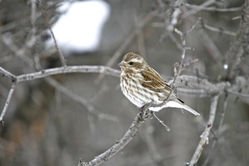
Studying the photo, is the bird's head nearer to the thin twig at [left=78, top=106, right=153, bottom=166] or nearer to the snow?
the thin twig at [left=78, top=106, right=153, bottom=166]

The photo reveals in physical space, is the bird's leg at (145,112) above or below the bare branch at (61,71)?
below

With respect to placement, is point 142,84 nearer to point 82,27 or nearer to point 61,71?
point 61,71

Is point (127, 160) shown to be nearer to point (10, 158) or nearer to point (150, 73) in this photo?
point (10, 158)

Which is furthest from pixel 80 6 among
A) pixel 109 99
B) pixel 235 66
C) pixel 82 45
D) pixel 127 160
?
pixel 235 66

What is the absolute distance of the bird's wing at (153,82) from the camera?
20.9ft

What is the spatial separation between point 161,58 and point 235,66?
139 inches

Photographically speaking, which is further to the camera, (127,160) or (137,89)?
(127,160)

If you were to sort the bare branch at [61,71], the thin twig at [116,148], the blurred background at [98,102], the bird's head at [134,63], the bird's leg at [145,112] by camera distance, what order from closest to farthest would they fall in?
the thin twig at [116,148] → the bird's leg at [145,112] → the bare branch at [61,71] → the bird's head at [134,63] → the blurred background at [98,102]

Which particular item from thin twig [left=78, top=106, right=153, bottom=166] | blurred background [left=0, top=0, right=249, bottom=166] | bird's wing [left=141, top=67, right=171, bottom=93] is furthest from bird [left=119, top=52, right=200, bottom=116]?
blurred background [left=0, top=0, right=249, bottom=166]

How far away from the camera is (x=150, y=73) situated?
656 cm

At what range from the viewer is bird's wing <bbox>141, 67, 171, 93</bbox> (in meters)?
6.38

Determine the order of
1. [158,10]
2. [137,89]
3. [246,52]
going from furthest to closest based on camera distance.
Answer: [158,10] → [246,52] → [137,89]

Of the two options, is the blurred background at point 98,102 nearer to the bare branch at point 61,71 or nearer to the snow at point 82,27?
the snow at point 82,27

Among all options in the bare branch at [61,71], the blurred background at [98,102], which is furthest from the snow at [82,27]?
the bare branch at [61,71]
